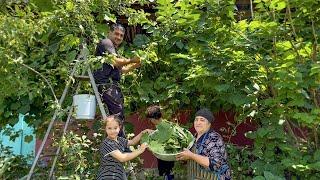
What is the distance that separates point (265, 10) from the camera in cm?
477

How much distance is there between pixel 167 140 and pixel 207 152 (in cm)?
46

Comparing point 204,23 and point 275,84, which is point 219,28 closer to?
point 204,23

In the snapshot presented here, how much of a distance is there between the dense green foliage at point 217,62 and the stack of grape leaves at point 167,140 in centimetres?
69

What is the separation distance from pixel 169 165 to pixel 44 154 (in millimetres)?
1291

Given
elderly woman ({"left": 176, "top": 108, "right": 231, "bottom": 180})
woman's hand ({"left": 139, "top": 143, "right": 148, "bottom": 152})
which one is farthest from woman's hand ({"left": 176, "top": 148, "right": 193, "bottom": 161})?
woman's hand ({"left": 139, "top": 143, "right": 148, "bottom": 152})

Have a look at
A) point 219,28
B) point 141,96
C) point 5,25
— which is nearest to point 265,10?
point 219,28

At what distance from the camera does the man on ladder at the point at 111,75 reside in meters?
4.79

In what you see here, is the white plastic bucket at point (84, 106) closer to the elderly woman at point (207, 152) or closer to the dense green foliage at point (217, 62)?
the dense green foliage at point (217, 62)

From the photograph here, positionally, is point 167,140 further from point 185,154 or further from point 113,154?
point 113,154

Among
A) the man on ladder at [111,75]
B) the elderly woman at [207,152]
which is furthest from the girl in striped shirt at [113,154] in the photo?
the man on ladder at [111,75]

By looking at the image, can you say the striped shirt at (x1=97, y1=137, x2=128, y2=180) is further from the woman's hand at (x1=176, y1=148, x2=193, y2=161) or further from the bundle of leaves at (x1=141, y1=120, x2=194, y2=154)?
the woman's hand at (x1=176, y1=148, x2=193, y2=161)

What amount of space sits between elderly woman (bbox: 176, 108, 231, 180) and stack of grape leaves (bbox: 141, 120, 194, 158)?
7.0 inches

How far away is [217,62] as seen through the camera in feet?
16.3

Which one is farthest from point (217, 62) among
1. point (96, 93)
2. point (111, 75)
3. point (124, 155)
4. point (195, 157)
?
point (124, 155)
